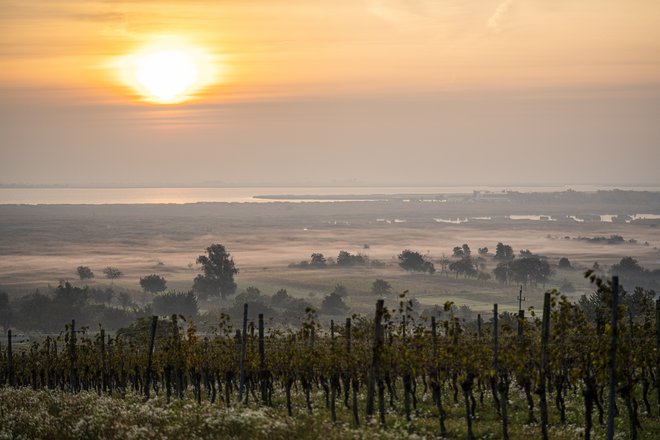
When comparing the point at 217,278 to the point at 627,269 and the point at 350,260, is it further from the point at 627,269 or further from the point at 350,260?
the point at 627,269

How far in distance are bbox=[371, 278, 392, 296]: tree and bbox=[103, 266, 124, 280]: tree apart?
6061 centimetres

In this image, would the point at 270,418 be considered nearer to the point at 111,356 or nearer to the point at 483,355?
the point at 483,355

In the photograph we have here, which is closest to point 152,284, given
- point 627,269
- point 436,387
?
point 627,269

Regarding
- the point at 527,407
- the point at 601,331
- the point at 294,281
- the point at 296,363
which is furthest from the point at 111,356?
the point at 294,281

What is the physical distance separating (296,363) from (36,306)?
97168mm

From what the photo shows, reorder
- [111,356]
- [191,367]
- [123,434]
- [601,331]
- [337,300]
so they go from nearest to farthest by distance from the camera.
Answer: [123,434] < [601,331] < [191,367] < [111,356] < [337,300]

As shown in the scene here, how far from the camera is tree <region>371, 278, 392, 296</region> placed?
142m

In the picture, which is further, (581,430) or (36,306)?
(36,306)

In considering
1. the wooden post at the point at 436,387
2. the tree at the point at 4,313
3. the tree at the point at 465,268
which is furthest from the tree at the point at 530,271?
the wooden post at the point at 436,387

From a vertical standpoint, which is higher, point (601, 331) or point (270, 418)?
point (601, 331)

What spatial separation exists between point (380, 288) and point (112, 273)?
6546 centimetres

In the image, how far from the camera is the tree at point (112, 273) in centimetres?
17821

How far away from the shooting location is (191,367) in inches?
1674

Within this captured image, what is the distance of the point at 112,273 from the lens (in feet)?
593
